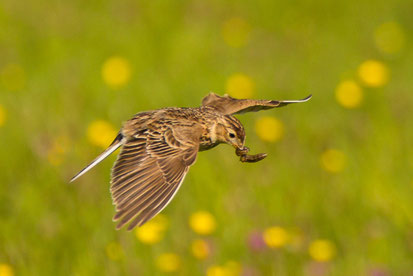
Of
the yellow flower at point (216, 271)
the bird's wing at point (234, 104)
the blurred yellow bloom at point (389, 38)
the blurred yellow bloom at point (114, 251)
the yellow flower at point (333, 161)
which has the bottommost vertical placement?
the blurred yellow bloom at point (389, 38)

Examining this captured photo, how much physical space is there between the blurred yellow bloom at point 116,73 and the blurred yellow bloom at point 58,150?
129 centimetres

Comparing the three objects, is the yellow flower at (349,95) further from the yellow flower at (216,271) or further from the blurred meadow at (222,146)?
the yellow flower at (216,271)

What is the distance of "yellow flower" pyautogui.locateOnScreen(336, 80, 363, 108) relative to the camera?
817cm

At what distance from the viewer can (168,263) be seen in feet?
18.1

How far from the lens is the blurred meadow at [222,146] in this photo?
230 inches

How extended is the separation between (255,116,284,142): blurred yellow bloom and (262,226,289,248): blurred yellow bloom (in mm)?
1705

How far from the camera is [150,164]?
430 cm

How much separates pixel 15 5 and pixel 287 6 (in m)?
3.46

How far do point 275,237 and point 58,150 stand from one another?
1.87 m

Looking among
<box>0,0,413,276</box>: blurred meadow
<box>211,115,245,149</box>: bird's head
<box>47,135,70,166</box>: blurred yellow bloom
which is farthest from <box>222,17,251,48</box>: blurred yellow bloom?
<box>211,115,245,149</box>: bird's head

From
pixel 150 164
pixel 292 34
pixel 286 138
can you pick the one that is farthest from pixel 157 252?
pixel 292 34

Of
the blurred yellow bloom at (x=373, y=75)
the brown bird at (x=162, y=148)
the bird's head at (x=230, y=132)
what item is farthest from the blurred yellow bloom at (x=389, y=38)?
the bird's head at (x=230, y=132)

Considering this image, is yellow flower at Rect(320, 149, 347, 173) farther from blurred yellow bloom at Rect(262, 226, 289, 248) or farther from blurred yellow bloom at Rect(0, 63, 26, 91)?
blurred yellow bloom at Rect(0, 63, 26, 91)

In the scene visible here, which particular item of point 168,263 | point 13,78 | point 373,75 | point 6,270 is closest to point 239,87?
point 373,75
